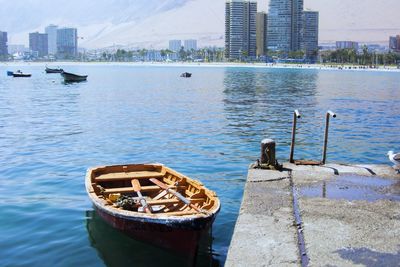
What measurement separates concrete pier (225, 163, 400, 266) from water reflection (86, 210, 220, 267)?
1272 millimetres

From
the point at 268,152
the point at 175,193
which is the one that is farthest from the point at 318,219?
the point at 268,152

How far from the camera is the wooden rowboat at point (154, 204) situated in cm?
1078

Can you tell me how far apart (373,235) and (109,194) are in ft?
20.6

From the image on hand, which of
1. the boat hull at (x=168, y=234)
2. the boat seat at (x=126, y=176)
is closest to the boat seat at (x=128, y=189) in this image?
the boat seat at (x=126, y=176)

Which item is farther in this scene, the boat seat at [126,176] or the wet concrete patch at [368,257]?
the boat seat at [126,176]

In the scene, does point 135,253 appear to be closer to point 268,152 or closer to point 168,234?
point 168,234

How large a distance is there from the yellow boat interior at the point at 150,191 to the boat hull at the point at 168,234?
1.20ft

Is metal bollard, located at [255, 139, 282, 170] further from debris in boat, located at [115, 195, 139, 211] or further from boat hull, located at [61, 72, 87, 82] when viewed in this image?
boat hull, located at [61, 72, 87, 82]

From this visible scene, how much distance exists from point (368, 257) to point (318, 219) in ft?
6.84

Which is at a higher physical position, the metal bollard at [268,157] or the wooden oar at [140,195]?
the metal bollard at [268,157]

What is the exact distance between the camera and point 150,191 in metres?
14.3

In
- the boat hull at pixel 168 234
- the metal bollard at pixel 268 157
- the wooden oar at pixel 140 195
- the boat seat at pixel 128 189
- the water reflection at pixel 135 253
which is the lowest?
the water reflection at pixel 135 253

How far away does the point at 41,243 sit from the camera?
13.4 m

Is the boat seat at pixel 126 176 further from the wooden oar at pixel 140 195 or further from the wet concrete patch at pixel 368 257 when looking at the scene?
the wet concrete patch at pixel 368 257
